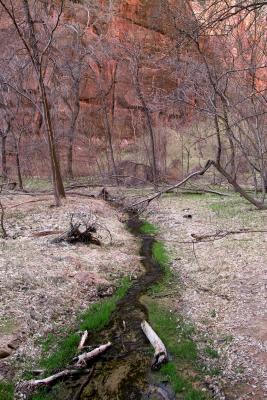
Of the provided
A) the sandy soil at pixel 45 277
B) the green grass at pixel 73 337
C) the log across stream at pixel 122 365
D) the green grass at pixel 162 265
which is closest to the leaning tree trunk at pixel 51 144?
the sandy soil at pixel 45 277

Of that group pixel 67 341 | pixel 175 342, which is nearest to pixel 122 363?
pixel 175 342

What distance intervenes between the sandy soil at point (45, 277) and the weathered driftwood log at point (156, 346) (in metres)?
1.94

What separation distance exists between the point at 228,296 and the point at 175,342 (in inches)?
105

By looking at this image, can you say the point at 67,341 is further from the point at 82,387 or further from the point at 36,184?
the point at 36,184

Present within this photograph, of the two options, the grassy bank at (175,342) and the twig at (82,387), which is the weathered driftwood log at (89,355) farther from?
the grassy bank at (175,342)

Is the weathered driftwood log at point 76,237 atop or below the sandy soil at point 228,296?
atop

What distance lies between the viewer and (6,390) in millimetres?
7637

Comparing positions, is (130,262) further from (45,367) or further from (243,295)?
(45,367)

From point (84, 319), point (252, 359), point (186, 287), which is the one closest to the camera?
point (252, 359)

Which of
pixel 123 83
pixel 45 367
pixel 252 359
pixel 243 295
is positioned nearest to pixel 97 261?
pixel 243 295

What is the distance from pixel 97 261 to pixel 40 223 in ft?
19.8

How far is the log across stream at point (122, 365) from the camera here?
7.58m

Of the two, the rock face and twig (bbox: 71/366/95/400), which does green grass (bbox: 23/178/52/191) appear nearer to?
the rock face

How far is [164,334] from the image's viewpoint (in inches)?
383
